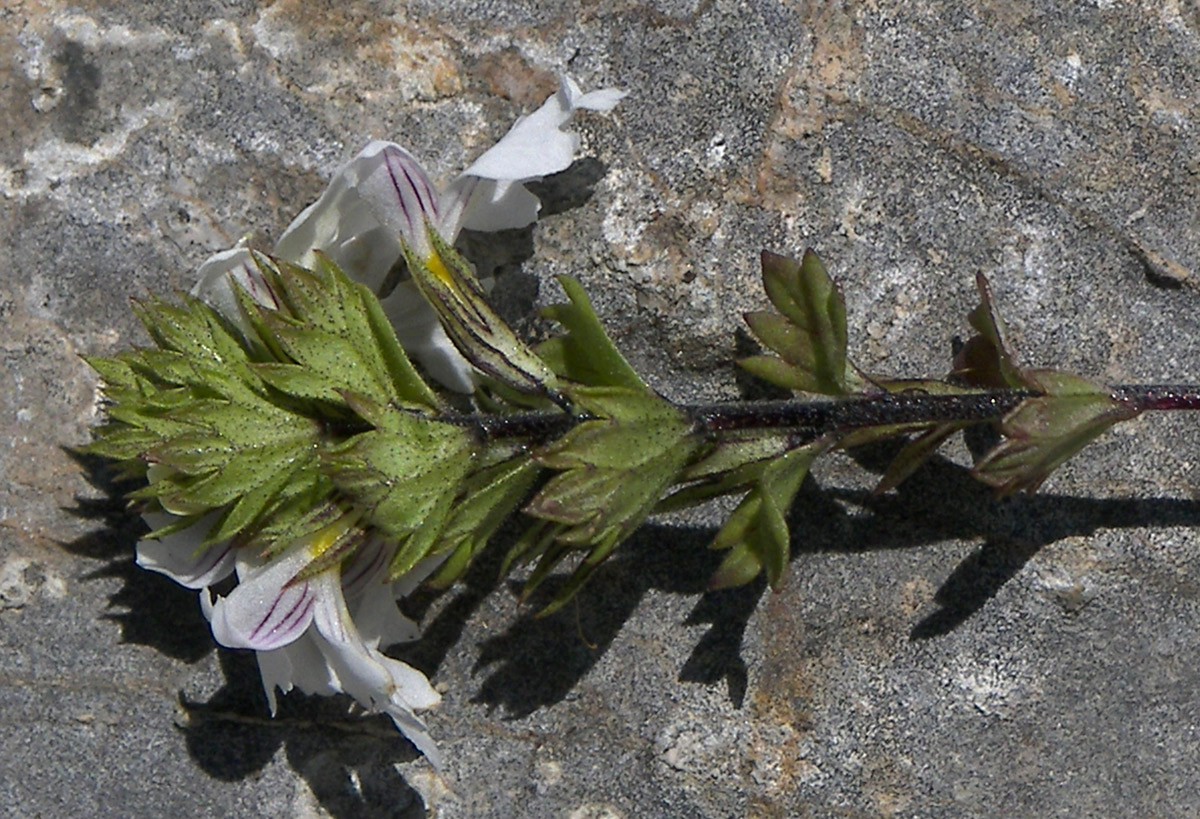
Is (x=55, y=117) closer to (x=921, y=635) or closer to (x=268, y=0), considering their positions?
(x=268, y=0)

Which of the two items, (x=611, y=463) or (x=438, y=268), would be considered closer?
(x=611, y=463)

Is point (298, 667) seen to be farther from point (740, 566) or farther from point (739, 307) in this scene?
point (739, 307)

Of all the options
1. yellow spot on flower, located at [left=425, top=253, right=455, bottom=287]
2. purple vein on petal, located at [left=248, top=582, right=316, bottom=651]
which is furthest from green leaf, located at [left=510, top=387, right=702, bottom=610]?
purple vein on petal, located at [left=248, top=582, right=316, bottom=651]

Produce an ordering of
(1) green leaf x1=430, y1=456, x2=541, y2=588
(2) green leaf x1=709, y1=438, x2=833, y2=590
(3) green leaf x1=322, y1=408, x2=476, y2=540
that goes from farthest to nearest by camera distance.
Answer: (2) green leaf x1=709, y1=438, x2=833, y2=590, (1) green leaf x1=430, y1=456, x2=541, y2=588, (3) green leaf x1=322, y1=408, x2=476, y2=540

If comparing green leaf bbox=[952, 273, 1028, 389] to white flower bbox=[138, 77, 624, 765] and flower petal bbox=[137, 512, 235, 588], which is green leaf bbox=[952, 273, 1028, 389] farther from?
flower petal bbox=[137, 512, 235, 588]

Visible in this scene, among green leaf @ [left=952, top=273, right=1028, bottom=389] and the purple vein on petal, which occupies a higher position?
green leaf @ [left=952, top=273, right=1028, bottom=389]

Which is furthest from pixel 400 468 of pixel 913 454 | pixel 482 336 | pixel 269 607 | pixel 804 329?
pixel 913 454
